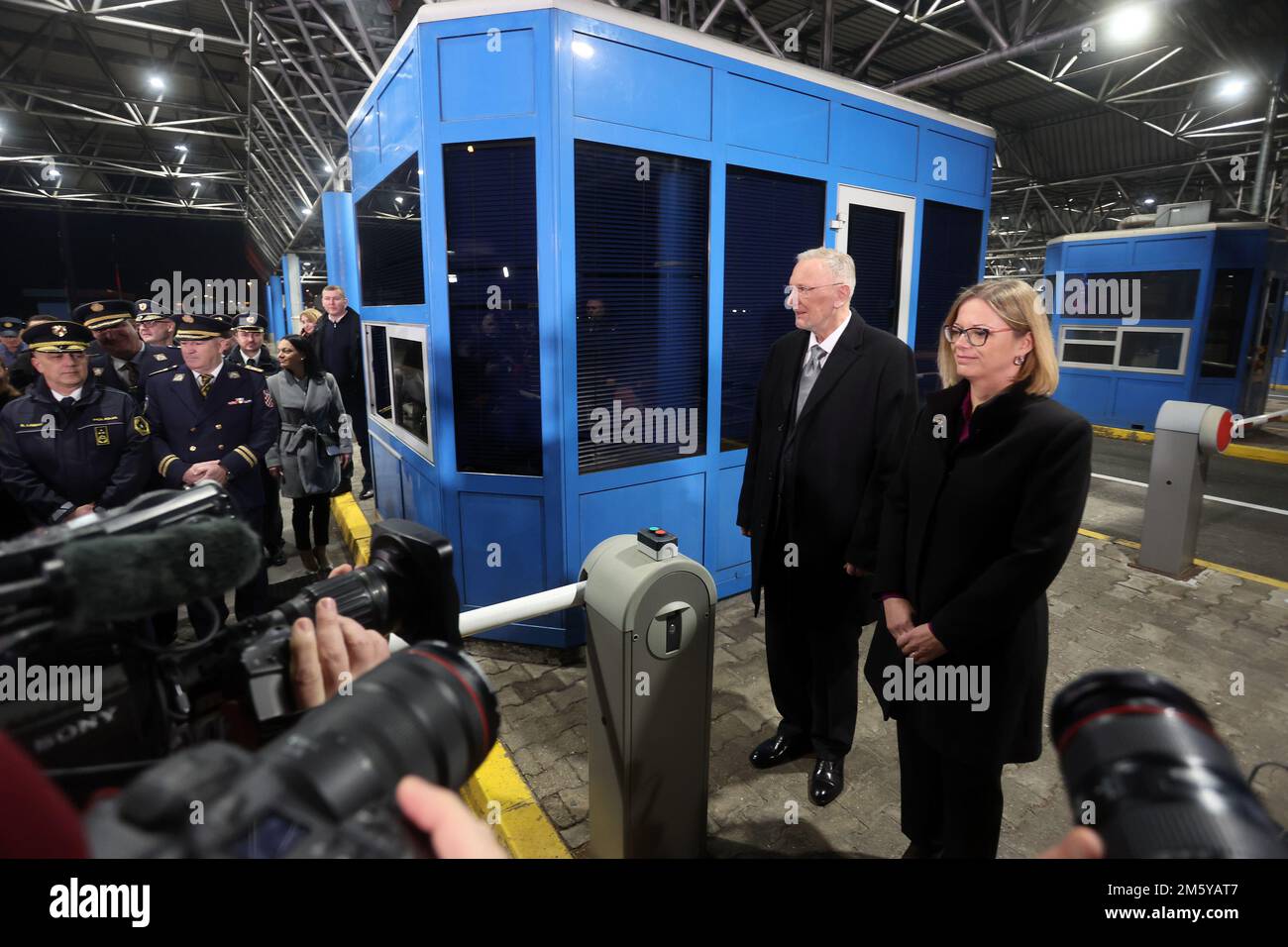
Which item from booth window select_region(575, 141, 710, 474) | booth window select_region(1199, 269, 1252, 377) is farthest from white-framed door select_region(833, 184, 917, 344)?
booth window select_region(1199, 269, 1252, 377)

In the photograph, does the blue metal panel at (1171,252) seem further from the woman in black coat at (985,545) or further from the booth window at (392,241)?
the booth window at (392,241)

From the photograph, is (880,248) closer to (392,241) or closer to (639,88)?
(639,88)

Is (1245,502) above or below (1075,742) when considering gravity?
below

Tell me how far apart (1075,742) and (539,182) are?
3.16 meters

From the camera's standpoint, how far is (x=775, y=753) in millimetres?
2738

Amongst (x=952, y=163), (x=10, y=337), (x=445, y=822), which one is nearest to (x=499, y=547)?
(x=445, y=822)

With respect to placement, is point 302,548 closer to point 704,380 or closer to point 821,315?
point 704,380

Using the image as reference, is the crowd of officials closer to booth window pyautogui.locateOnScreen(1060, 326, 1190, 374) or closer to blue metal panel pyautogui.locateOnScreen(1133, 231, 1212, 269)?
booth window pyautogui.locateOnScreen(1060, 326, 1190, 374)

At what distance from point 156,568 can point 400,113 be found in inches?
151

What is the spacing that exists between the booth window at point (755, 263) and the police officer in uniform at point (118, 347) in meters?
4.01

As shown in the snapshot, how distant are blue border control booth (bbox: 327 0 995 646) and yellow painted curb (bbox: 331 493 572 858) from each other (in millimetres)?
1020
